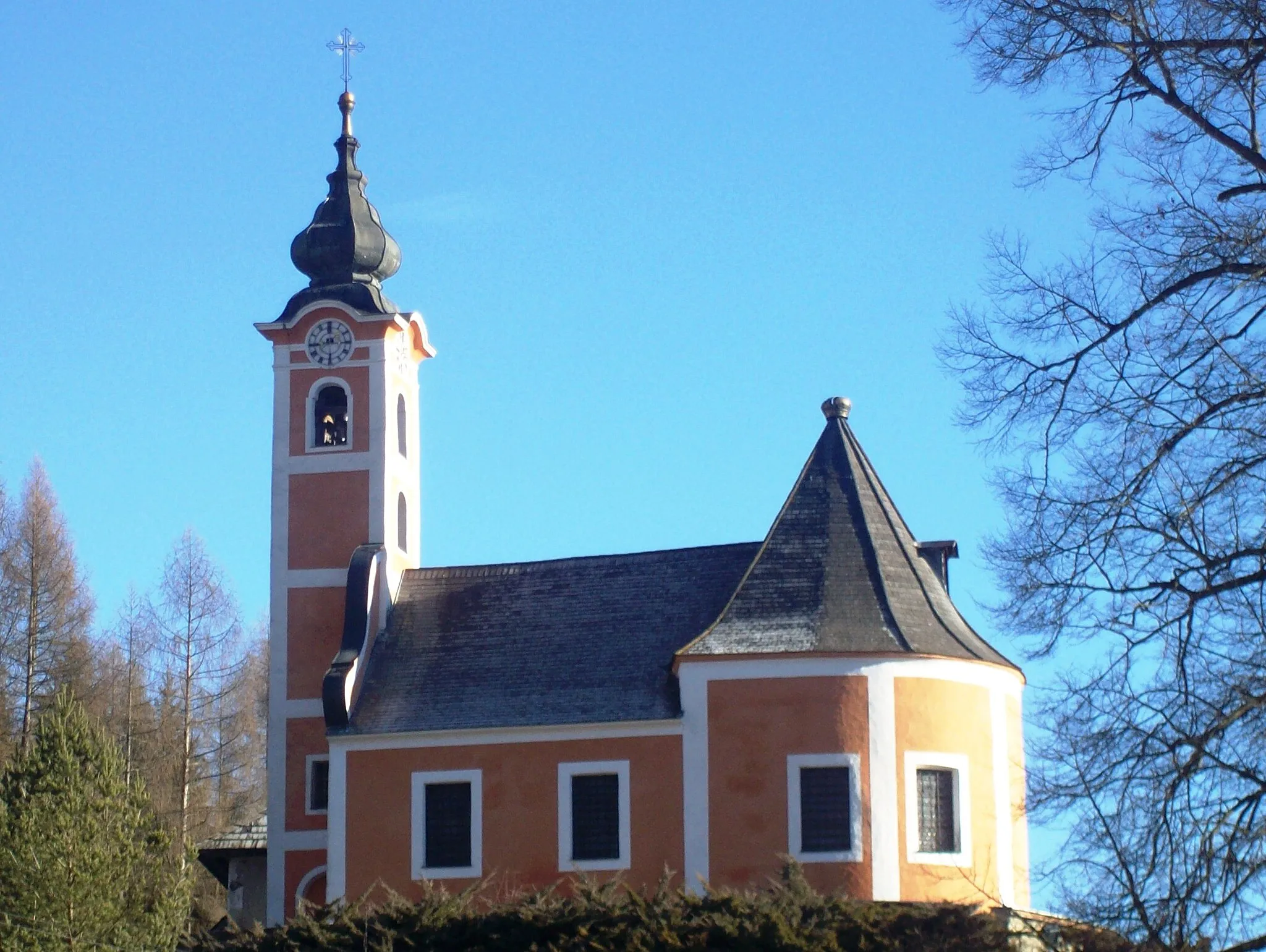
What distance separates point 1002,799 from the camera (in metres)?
31.3

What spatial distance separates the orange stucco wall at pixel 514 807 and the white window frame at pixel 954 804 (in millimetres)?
3641

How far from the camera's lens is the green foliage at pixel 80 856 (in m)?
29.1

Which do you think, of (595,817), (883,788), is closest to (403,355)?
(595,817)

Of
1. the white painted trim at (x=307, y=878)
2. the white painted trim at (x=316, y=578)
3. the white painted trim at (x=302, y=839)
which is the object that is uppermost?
the white painted trim at (x=316, y=578)

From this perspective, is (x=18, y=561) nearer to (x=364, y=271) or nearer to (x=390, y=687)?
(x=364, y=271)

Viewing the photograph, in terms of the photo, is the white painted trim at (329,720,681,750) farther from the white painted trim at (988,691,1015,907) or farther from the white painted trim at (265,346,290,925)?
the white painted trim at (988,691,1015,907)

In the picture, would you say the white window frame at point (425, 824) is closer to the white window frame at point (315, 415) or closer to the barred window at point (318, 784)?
the barred window at point (318, 784)

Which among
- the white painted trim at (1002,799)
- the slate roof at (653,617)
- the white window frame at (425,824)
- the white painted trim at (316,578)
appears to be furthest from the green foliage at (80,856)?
the white painted trim at (1002,799)

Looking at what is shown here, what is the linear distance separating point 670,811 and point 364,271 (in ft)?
45.9

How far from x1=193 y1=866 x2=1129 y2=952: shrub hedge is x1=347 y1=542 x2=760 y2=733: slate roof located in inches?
223

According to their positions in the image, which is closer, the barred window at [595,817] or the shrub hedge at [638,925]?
the shrub hedge at [638,925]

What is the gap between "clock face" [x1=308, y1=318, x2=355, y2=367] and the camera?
38.1m

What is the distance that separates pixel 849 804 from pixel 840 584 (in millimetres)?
3786

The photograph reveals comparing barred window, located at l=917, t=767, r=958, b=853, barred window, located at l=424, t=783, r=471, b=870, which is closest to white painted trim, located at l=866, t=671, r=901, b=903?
barred window, located at l=917, t=767, r=958, b=853
